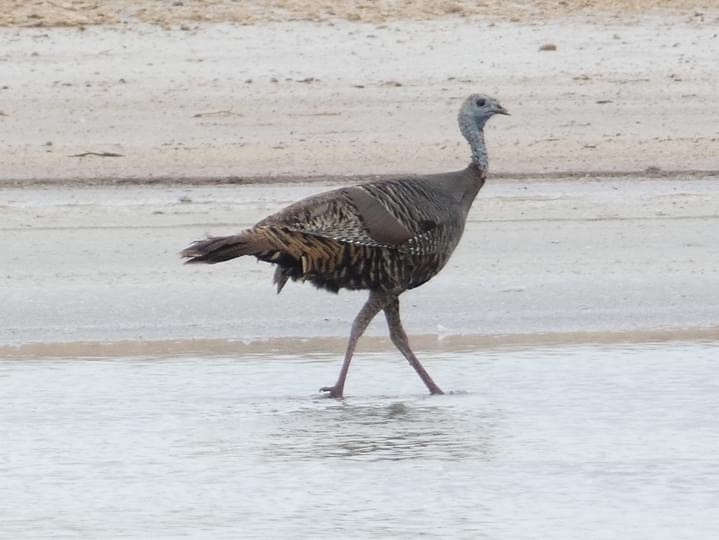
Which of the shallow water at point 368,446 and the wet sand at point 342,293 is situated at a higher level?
the shallow water at point 368,446

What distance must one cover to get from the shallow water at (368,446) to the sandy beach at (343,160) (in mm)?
773

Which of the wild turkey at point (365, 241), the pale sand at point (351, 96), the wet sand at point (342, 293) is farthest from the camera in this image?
the pale sand at point (351, 96)

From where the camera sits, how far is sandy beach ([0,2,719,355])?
10.3 m

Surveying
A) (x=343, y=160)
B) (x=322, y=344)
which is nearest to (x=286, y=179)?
(x=343, y=160)

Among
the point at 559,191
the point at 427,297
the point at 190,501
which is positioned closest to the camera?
the point at 190,501

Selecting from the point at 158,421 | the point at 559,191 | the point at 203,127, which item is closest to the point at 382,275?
the point at 158,421

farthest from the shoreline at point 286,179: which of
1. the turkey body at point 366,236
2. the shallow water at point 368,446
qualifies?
the turkey body at point 366,236

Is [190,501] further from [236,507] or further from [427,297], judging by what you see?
[427,297]

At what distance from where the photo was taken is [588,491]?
679cm

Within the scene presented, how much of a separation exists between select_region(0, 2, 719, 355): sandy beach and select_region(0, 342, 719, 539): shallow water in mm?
773

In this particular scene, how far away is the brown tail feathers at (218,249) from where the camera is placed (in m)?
8.05

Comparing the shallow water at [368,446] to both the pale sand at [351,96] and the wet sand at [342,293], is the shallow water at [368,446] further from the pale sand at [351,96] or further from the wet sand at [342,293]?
the pale sand at [351,96]

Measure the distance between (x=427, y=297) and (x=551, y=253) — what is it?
1200 millimetres

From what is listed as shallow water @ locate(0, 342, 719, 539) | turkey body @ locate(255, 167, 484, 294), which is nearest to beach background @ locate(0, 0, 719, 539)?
shallow water @ locate(0, 342, 719, 539)
